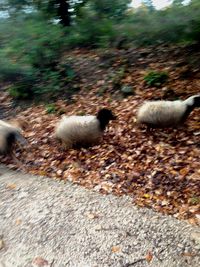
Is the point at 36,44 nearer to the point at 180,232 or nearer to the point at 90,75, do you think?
the point at 90,75

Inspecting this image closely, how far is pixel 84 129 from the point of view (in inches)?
238

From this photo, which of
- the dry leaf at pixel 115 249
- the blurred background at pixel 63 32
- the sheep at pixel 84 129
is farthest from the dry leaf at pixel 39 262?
the blurred background at pixel 63 32

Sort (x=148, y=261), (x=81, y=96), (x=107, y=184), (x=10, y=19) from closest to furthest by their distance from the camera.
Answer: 1. (x=148, y=261)
2. (x=107, y=184)
3. (x=81, y=96)
4. (x=10, y=19)

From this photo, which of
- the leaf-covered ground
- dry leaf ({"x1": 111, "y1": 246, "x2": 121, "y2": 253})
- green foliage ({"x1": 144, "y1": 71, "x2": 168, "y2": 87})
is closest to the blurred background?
the leaf-covered ground

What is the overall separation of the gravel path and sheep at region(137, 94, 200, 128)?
6.09 feet

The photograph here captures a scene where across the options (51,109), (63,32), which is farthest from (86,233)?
(63,32)

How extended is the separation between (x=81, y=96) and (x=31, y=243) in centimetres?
465

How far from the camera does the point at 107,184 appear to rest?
5.26 metres

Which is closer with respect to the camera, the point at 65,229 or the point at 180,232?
the point at 180,232

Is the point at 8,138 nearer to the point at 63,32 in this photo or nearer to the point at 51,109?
the point at 51,109

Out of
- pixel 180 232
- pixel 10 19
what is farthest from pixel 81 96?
pixel 180 232

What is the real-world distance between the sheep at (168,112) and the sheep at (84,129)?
2.09 ft

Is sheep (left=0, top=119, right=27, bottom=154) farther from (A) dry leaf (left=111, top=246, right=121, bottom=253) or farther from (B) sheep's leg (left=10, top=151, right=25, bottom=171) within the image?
(A) dry leaf (left=111, top=246, right=121, bottom=253)

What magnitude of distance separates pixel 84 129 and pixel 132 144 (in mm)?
895
